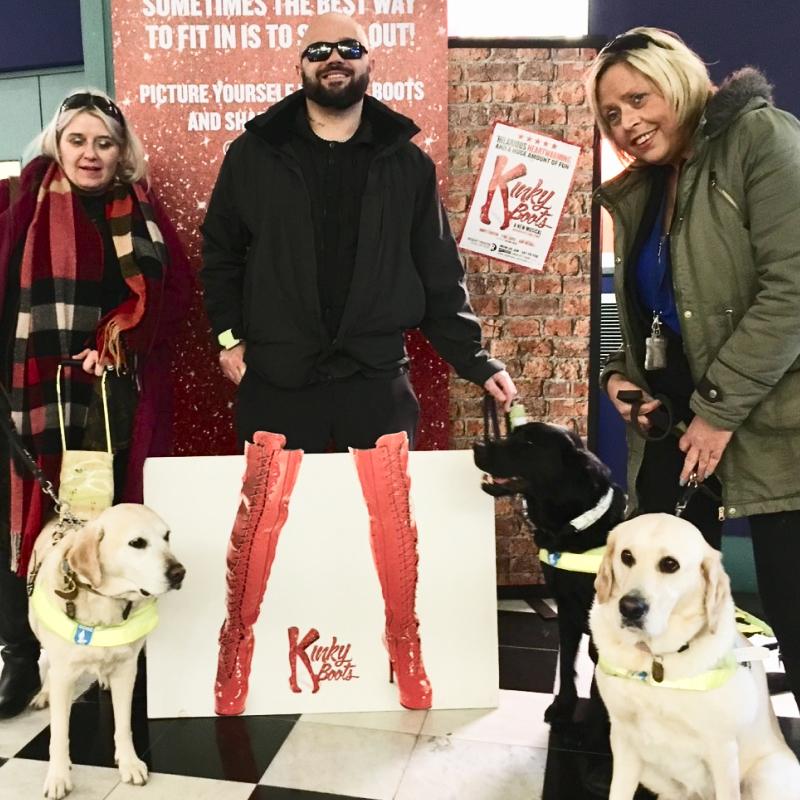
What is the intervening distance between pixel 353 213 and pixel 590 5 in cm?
144

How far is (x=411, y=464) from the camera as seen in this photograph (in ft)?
6.88

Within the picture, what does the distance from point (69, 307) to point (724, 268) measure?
5.32 feet

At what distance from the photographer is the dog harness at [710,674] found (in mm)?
1422

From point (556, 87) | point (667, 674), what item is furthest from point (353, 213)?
point (667, 674)

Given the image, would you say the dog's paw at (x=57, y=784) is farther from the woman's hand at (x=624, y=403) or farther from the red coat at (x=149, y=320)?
the woman's hand at (x=624, y=403)

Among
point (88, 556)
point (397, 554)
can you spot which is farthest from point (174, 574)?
point (397, 554)

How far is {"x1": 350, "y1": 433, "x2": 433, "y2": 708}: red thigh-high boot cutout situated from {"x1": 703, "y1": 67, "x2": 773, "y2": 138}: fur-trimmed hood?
3.43ft

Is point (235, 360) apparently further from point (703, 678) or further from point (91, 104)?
point (703, 678)

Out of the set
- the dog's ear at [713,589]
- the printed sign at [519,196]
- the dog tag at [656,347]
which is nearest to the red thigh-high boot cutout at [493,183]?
the printed sign at [519,196]

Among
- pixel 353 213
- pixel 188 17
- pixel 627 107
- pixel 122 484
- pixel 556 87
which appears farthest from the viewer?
pixel 556 87

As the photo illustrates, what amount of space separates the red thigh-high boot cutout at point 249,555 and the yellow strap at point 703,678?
993 millimetres

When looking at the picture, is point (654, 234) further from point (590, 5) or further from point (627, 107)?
point (590, 5)

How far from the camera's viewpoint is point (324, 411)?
2.08 m

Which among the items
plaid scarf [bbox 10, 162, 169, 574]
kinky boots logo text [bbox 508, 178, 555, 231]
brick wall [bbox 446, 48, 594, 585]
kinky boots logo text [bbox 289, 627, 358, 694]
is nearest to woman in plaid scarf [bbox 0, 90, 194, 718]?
plaid scarf [bbox 10, 162, 169, 574]
